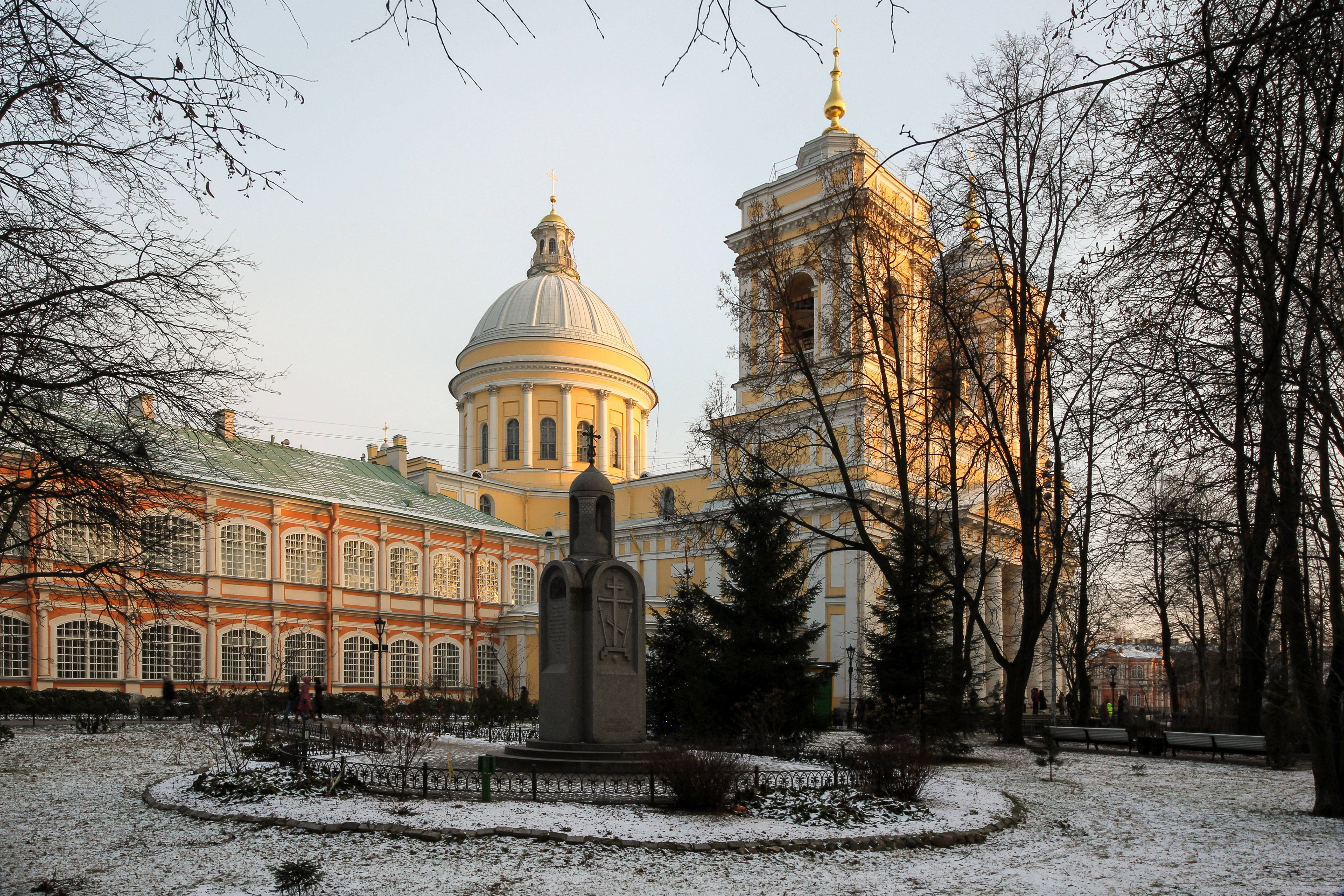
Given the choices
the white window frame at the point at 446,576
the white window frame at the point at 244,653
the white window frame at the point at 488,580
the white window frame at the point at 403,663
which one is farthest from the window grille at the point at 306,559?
the white window frame at the point at 488,580

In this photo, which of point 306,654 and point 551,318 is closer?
point 306,654

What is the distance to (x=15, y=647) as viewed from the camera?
103ft

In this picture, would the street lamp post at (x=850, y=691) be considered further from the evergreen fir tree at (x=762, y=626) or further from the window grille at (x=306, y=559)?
the window grille at (x=306, y=559)

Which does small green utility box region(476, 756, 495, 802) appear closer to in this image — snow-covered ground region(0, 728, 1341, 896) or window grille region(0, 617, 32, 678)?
snow-covered ground region(0, 728, 1341, 896)

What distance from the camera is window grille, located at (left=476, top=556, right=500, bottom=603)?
45719mm

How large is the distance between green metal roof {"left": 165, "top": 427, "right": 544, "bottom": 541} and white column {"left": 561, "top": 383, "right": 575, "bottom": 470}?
26.0 ft

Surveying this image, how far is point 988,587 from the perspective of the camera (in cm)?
4247

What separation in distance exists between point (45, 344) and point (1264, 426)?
12486mm

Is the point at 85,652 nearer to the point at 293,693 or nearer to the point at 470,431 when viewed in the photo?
the point at 293,693

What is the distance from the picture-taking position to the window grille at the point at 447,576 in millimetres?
43750

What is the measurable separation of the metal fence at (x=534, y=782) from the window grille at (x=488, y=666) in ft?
104

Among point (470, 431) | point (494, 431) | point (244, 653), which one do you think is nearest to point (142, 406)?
point (244, 653)

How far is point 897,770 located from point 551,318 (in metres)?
Answer: 50.0

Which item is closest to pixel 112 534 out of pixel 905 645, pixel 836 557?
pixel 905 645
